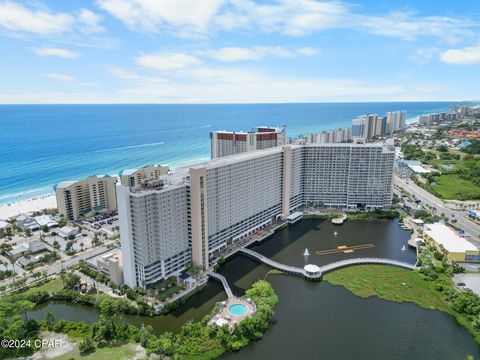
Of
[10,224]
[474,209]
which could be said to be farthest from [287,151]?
[10,224]

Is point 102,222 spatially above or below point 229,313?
above

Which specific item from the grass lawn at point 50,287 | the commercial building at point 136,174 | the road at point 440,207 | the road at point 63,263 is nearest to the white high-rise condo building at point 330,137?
the road at point 440,207

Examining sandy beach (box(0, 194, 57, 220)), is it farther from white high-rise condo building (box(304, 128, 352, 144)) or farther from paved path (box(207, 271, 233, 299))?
white high-rise condo building (box(304, 128, 352, 144))

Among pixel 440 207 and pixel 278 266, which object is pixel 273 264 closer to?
pixel 278 266

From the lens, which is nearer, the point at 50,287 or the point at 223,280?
the point at 50,287

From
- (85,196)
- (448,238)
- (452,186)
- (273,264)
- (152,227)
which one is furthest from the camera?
(452,186)

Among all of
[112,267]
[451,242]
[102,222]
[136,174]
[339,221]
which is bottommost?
[102,222]

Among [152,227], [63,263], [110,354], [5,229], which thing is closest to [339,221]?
[152,227]
